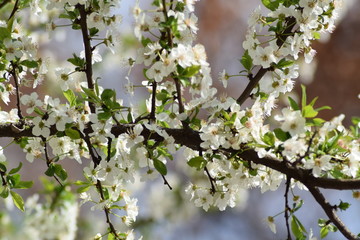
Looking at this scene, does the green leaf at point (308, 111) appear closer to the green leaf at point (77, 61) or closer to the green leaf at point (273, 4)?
the green leaf at point (273, 4)

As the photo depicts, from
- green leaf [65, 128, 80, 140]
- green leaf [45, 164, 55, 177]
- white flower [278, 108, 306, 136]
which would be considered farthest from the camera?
green leaf [45, 164, 55, 177]

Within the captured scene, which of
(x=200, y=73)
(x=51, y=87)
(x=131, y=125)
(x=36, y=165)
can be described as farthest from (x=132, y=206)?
(x=36, y=165)

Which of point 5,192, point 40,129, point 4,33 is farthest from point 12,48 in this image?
point 5,192

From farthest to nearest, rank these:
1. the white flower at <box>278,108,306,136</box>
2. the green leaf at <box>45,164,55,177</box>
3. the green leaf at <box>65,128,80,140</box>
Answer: the green leaf at <box>45,164,55,177</box> → the green leaf at <box>65,128,80,140</box> → the white flower at <box>278,108,306,136</box>

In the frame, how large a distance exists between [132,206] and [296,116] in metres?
0.43

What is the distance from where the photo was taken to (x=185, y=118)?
2.86 ft

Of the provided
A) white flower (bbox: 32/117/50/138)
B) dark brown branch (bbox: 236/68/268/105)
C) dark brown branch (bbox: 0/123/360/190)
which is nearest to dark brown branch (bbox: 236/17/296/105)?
dark brown branch (bbox: 236/68/268/105)

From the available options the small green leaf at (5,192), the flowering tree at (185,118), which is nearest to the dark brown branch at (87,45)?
the flowering tree at (185,118)

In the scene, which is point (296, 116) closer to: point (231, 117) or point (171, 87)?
point (231, 117)

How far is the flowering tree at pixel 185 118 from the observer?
2.55 feet

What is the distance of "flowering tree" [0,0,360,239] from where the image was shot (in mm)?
776

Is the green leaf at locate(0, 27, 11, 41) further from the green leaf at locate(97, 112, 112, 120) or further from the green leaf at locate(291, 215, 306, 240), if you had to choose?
the green leaf at locate(291, 215, 306, 240)

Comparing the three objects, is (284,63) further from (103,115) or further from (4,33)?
(4,33)

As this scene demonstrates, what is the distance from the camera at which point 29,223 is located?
157 cm
